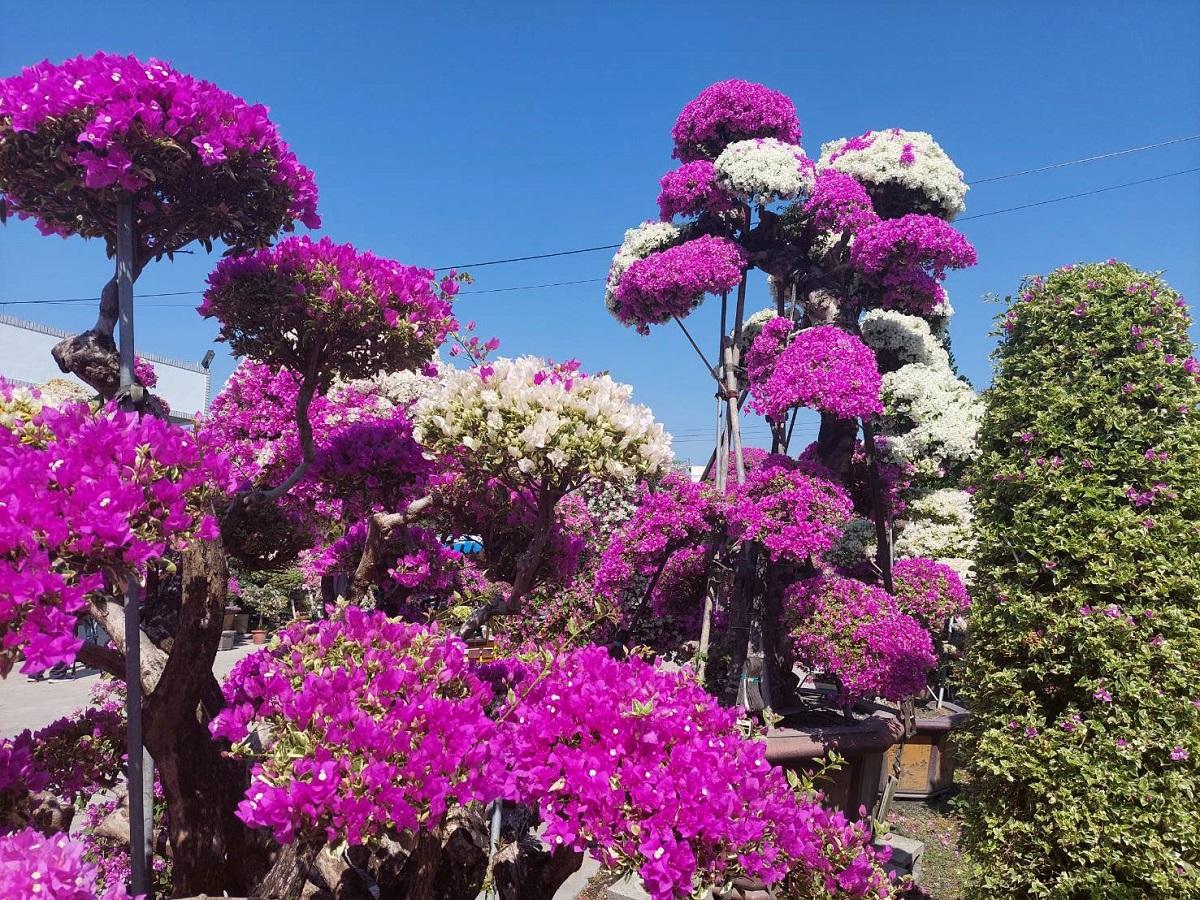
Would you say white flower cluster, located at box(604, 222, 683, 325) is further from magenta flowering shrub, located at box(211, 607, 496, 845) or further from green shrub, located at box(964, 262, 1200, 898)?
magenta flowering shrub, located at box(211, 607, 496, 845)

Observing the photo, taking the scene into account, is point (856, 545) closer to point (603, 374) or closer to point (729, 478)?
point (729, 478)

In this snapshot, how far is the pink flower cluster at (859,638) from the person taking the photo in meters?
5.25

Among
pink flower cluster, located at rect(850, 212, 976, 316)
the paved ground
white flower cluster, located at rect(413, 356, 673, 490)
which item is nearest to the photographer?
white flower cluster, located at rect(413, 356, 673, 490)

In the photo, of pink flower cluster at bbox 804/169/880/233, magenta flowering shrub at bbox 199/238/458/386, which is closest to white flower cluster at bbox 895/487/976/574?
pink flower cluster at bbox 804/169/880/233

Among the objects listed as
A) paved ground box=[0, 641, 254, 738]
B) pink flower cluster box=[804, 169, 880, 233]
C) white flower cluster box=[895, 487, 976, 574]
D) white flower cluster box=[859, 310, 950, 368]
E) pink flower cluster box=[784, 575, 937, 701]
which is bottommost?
paved ground box=[0, 641, 254, 738]

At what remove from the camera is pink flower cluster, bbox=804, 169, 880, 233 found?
636 centimetres

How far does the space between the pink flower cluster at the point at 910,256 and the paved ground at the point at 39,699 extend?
857cm

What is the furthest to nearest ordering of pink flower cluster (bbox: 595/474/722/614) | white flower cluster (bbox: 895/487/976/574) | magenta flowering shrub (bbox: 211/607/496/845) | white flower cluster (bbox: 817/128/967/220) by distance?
1. white flower cluster (bbox: 895/487/976/574)
2. white flower cluster (bbox: 817/128/967/220)
3. pink flower cluster (bbox: 595/474/722/614)
4. magenta flowering shrub (bbox: 211/607/496/845)

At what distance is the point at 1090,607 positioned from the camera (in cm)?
371

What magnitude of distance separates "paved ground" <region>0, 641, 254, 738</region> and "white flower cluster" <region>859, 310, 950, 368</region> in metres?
8.51

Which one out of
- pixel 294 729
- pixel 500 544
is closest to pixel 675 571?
pixel 500 544

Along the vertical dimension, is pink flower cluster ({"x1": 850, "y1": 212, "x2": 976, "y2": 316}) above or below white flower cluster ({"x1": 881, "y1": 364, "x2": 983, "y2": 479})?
above

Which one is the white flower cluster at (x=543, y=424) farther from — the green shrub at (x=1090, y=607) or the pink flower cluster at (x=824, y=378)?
the pink flower cluster at (x=824, y=378)

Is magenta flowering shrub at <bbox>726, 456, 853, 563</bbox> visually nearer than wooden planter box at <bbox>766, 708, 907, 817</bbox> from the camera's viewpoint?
Yes
